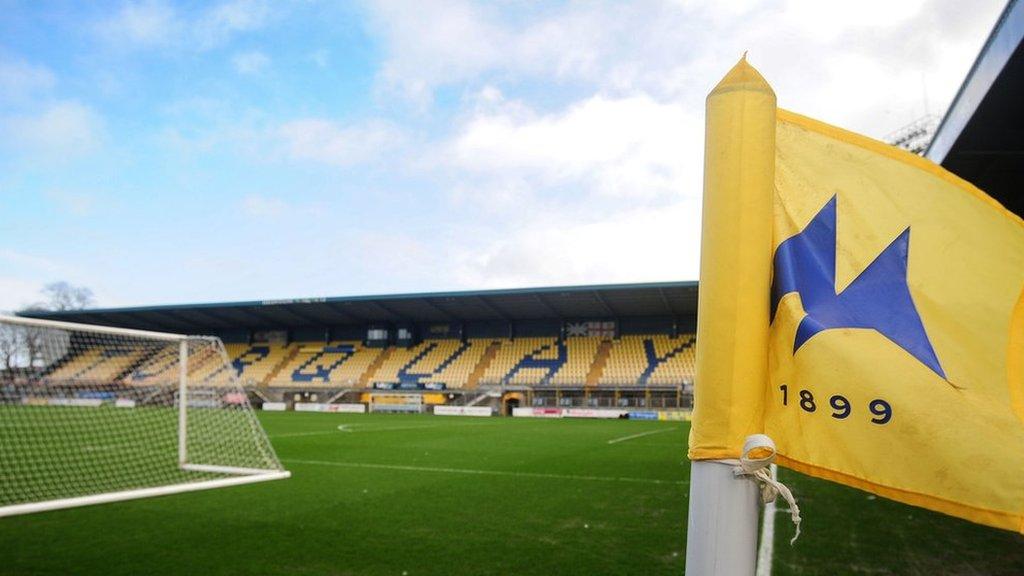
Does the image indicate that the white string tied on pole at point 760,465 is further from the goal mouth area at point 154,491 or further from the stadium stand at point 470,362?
the stadium stand at point 470,362

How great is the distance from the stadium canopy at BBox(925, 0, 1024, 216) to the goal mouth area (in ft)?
31.2

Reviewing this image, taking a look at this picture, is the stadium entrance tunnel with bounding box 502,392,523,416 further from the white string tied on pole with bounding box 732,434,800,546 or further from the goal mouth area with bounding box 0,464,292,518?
the white string tied on pole with bounding box 732,434,800,546

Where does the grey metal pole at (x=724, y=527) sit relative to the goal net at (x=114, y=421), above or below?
above

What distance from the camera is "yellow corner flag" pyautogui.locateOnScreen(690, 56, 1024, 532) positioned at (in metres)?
1.32

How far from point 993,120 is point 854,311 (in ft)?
20.4

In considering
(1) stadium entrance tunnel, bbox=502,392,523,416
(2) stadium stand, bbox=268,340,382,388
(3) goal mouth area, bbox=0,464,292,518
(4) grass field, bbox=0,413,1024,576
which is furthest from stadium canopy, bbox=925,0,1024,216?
(2) stadium stand, bbox=268,340,382,388

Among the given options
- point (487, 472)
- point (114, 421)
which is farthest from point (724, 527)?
point (114, 421)

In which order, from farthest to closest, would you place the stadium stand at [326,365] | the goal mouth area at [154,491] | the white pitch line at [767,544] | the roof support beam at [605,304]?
the stadium stand at [326,365], the roof support beam at [605,304], the goal mouth area at [154,491], the white pitch line at [767,544]

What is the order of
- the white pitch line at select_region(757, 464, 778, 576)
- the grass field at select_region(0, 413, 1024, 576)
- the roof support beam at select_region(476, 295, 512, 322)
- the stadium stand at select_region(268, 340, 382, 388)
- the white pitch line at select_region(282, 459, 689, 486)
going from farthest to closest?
the stadium stand at select_region(268, 340, 382, 388) → the roof support beam at select_region(476, 295, 512, 322) → the white pitch line at select_region(282, 459, 689, 486) → the grass field at select_region(0, 413, 1024, 576) → the white pitch line at select_region(757, 464, 778, 576)

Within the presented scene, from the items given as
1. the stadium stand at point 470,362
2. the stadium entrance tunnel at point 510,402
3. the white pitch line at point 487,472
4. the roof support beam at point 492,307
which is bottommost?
the stadium entrance tunnel at point 510,402

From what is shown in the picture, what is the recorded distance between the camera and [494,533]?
6.48 metres

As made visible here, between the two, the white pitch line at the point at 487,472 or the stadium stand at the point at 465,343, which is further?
the stadium stand at the point at 465,343

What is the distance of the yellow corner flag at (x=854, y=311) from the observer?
1.32 meters

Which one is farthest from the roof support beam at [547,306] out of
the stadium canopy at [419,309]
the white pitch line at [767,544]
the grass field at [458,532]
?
the white pitch line at [767,544]
